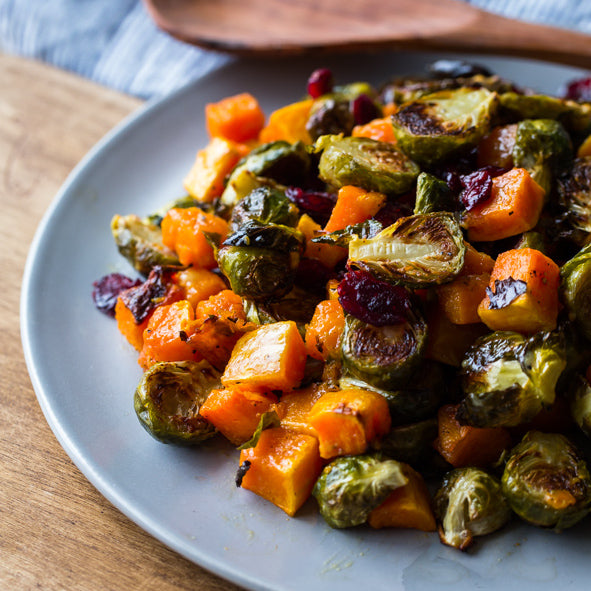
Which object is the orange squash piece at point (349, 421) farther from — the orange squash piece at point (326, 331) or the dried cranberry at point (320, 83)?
the dried cranberry at point (320, 83)

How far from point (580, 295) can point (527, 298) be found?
23 cm

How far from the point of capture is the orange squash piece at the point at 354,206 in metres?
3.21

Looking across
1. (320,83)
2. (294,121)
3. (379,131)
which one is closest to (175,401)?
(379,131)

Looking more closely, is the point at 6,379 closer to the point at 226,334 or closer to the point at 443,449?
the point at 226,334

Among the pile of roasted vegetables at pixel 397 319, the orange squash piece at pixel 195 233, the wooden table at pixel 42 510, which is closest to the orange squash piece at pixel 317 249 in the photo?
the pile of roasted vegetables at pixel 397 319

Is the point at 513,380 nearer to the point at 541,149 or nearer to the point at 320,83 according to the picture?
the point at 541,149

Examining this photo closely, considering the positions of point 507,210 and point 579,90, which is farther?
point 579,90

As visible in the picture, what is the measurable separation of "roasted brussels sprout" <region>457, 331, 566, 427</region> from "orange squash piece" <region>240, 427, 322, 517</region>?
57 centimetres

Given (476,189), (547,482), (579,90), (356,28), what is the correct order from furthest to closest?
1. (356,28)
2. (579,90)
3. (476,189)
4. (547,482)

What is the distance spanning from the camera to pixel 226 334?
3135mm

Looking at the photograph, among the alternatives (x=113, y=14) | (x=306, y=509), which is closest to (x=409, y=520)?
(x=306, y=509)

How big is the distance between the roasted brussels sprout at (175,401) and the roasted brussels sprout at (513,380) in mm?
1022

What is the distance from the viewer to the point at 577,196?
3238 millimetres

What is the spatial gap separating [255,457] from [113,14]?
15.4 feet
